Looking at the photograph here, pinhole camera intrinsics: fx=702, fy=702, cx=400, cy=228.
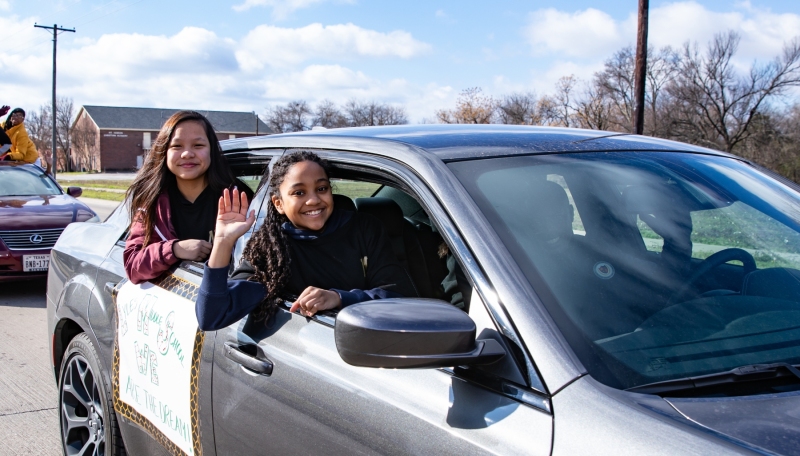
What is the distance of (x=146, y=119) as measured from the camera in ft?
305

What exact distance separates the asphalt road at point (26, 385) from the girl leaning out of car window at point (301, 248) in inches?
89.7

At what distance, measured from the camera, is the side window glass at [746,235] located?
203cm

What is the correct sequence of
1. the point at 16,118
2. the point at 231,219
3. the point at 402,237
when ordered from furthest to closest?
the point at 16,118 → the point at 402,237 → the point at 231,219

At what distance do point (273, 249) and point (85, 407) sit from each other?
157 centimetres

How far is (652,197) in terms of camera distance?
208cm

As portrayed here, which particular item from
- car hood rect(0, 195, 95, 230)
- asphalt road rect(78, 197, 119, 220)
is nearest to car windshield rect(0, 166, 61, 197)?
car hood rect(0, 195, 95, 230)

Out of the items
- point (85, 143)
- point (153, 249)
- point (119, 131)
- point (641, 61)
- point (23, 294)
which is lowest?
point (23, 294)

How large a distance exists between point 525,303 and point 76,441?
265 cm

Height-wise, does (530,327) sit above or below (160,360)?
above

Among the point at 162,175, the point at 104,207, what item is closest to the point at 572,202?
the point at 162,175

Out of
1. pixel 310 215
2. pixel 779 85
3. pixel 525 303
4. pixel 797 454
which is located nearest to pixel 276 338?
pixel 310 215

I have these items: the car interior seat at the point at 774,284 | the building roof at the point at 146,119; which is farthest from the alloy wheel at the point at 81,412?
the building roof at the point at 146,119

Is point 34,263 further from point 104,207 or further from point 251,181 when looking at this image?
point 104,207

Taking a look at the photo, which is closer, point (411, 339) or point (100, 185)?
point (411, 339)
